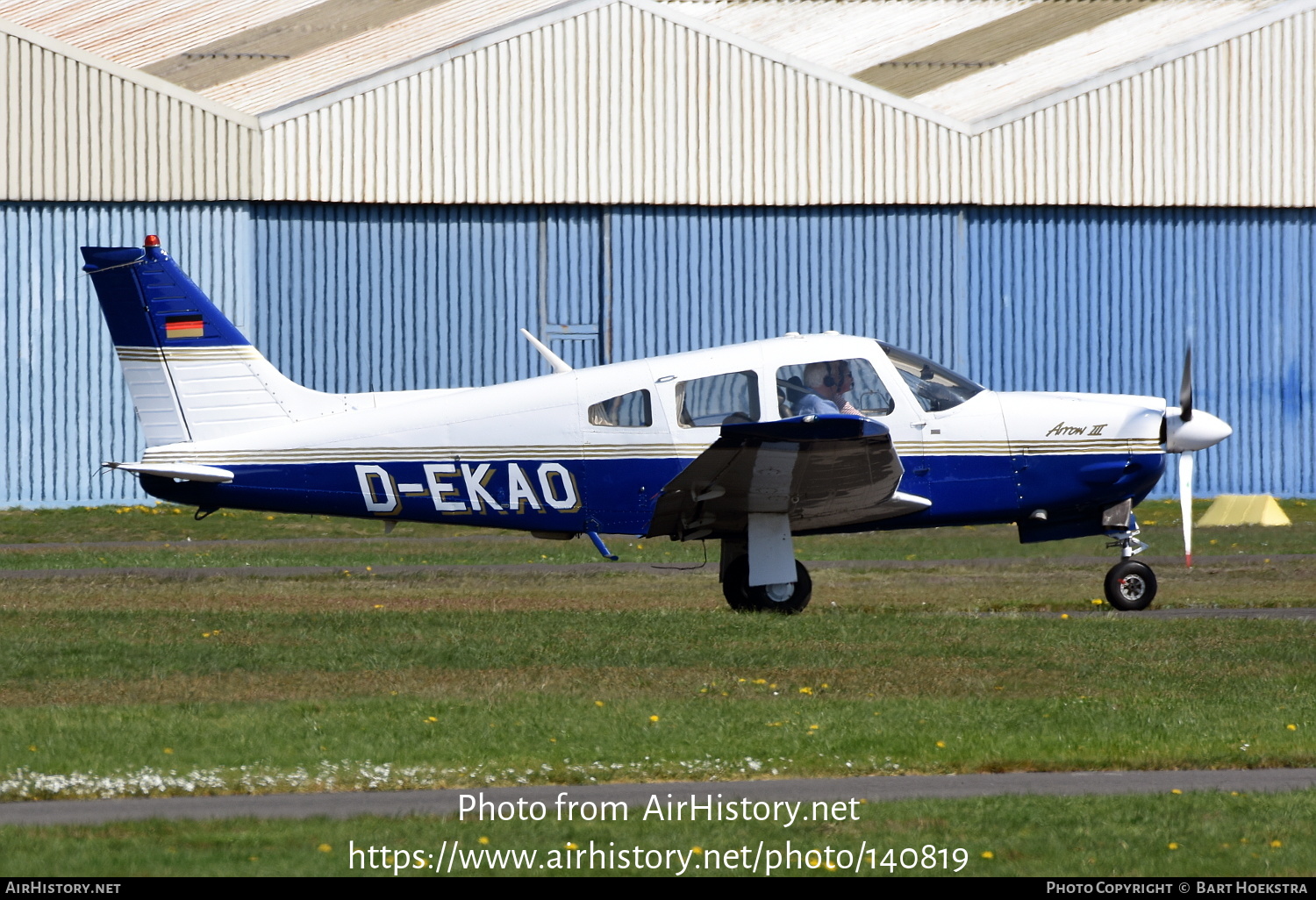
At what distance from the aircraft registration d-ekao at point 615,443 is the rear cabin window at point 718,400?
0.05 ft

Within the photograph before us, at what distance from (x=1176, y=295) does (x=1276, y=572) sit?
11.3 m

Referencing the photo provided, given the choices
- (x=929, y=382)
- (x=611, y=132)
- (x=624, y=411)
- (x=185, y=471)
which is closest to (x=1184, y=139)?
(x=611, y=132)

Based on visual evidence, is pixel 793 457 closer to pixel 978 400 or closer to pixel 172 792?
pixel 978 400

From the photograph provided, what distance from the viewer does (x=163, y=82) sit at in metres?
27.3

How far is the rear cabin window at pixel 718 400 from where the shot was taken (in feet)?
46.2

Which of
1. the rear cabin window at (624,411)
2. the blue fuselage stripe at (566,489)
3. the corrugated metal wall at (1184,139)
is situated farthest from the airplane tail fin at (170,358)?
the corrugated metal wall at (1184,139)

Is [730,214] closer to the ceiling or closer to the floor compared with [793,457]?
closer to the ceiling

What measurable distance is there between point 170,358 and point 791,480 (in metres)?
5.51

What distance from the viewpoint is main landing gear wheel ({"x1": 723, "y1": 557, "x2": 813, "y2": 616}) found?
14.8 metres

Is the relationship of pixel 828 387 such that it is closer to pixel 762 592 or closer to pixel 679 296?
pixel 762 592

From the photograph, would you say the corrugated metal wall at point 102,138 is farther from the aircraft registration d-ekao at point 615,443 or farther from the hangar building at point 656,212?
the aircraft registration d-ekao at point 615,443

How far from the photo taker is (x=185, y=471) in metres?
14.3

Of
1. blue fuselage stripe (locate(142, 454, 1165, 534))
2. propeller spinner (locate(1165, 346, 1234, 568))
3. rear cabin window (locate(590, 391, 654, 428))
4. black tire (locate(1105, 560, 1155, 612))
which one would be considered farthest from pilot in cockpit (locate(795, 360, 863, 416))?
black tire (locate(1105, 560, 1155, 612))

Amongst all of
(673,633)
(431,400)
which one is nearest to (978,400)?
(673,633)
